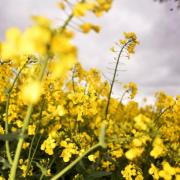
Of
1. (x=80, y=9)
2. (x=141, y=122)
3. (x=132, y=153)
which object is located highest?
(x=80, y=9)

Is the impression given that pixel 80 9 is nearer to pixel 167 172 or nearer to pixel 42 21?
pixel 42 21

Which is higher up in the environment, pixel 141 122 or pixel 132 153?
pixel 141 122

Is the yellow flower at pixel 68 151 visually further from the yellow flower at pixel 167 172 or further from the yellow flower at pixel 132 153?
the yellow flower at pixel 132 153

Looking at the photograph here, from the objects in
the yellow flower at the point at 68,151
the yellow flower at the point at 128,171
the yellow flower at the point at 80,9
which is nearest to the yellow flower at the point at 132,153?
the yellow flower at the point at 80,9

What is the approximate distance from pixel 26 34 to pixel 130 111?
26.4ft

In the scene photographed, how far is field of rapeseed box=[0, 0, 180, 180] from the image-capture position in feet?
4.25

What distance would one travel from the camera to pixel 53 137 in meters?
3.42

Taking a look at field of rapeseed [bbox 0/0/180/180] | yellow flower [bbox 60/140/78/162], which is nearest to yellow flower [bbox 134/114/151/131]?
field of rapeseed [bbox 0/0/180/180]

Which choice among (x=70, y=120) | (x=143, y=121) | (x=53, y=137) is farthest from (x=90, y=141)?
(x=143, y=121)

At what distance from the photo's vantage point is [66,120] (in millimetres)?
4449

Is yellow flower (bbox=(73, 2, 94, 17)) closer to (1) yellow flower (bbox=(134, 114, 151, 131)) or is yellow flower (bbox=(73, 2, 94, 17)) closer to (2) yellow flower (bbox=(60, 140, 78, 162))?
(1) yellow flower (bbox=(134, 114, 151, 131))

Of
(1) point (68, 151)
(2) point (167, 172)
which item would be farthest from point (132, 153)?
(1) point (68, 151)

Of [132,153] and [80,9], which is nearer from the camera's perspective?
[80,9]

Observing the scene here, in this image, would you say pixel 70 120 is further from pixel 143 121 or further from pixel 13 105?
pixel 143 121
